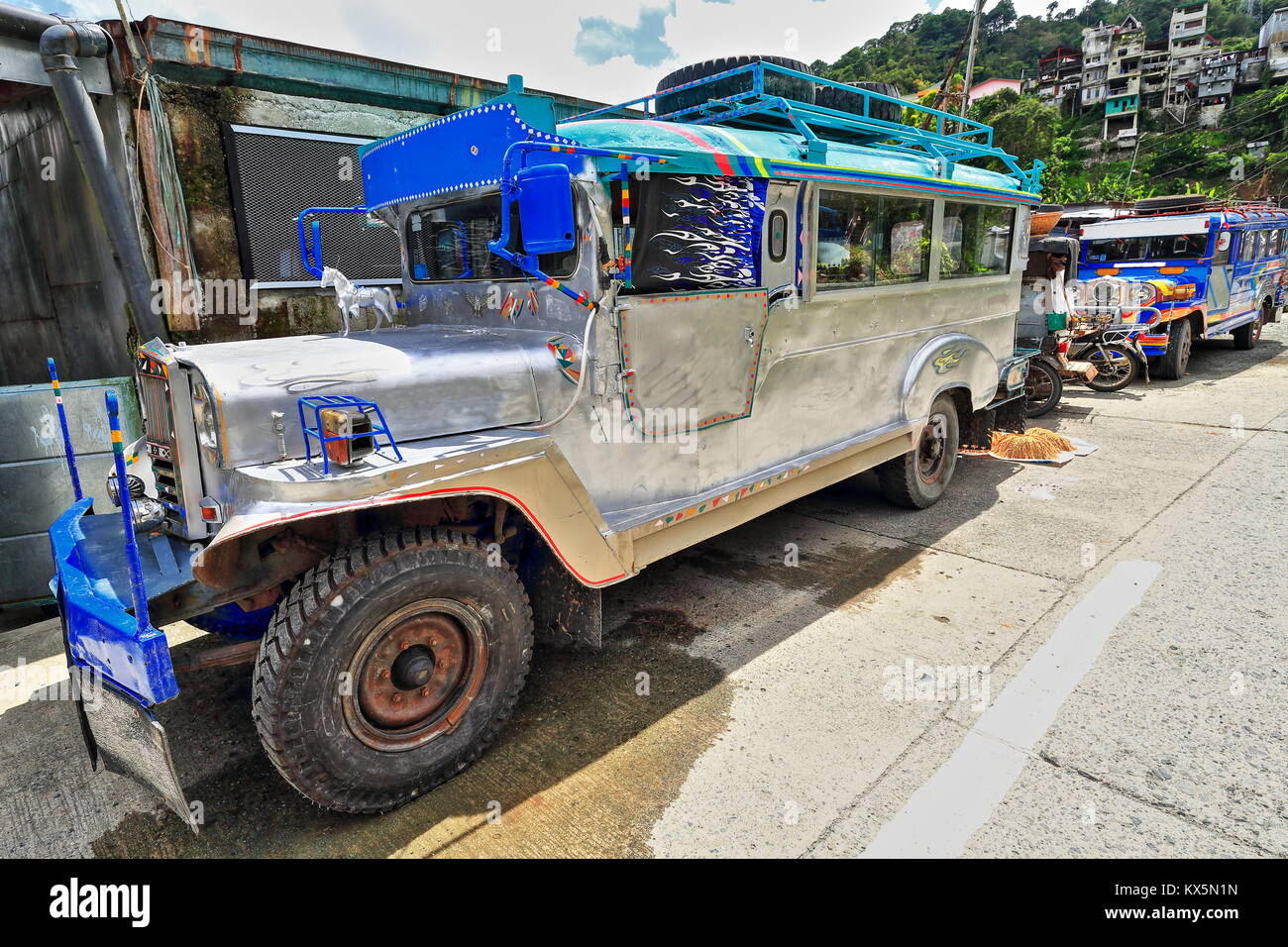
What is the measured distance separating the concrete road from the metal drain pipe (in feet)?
9.97

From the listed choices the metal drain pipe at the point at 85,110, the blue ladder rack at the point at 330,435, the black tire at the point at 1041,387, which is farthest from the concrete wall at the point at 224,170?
the black tire at the point at 1041,387

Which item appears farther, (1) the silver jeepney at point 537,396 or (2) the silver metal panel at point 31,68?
(2) the silver metal panel at point 31,68

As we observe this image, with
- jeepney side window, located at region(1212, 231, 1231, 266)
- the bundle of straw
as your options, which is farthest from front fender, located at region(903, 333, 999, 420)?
jeepney side window, located at region(1212, 231, 1231, 266)

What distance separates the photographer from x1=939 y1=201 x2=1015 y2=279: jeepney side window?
5184mm

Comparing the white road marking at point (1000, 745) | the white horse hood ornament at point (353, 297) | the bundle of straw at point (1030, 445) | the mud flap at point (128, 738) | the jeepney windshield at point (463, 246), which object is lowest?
the white road marking at point (1000, 745)

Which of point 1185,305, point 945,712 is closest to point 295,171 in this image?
point 945,712

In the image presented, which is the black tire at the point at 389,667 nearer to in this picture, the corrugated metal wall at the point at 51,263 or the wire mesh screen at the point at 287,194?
the wire mesh screen at the point at 287,194

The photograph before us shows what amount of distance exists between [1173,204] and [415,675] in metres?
14.9

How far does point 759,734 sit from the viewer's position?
316 centimetres

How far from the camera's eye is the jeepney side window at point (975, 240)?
204 inches

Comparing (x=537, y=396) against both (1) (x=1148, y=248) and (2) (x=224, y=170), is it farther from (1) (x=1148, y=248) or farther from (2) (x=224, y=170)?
(1) (x=1148, y=248)

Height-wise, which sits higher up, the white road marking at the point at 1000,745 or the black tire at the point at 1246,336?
the black tire at the point at 1246,336

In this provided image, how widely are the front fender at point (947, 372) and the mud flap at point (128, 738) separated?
15.2 ft
